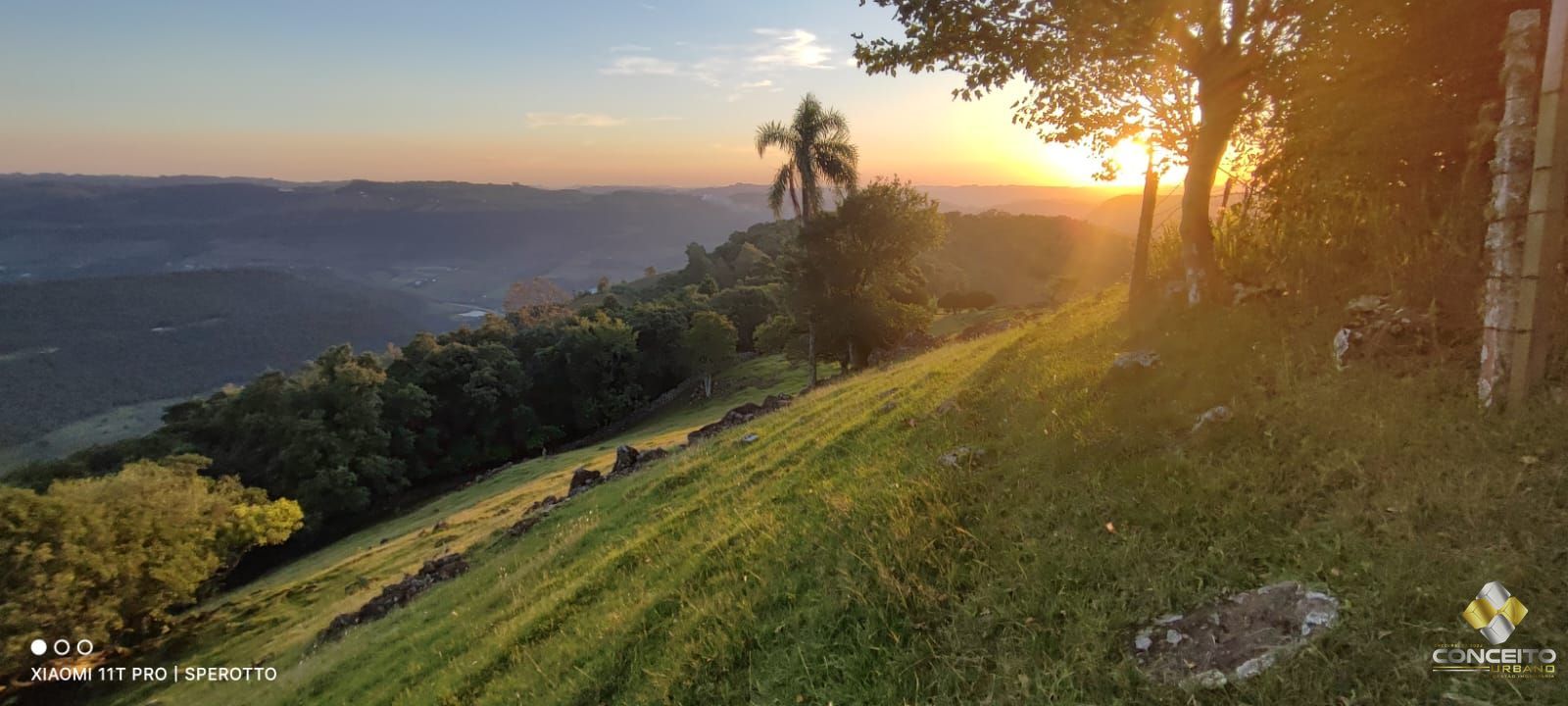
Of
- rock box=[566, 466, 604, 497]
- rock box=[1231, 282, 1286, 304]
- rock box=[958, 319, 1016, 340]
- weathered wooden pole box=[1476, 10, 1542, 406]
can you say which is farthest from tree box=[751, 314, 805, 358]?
weathered wooden pole box=[1476, 10, 1542, 406]

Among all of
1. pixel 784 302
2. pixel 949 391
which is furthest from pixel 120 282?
pixel 949 391

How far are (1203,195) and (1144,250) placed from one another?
1.74 meters

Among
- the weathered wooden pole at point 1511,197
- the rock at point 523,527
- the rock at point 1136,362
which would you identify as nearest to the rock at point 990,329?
the rock at point 1136,362

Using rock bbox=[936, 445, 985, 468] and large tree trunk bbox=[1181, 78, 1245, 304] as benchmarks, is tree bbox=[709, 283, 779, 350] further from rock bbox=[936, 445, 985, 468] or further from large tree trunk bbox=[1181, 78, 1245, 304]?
rock bbox=[936, 445, 985, 468]

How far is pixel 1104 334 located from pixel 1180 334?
2.16 meters

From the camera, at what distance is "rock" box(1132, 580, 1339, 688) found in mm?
3604

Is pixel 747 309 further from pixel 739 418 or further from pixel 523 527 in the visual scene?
pixel 523 527

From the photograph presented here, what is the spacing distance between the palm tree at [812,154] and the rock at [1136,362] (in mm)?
27221

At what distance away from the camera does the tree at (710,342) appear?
5525cm

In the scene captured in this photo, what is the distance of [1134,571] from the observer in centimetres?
452

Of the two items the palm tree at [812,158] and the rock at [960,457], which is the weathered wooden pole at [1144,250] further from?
the palm tree at [812,158]

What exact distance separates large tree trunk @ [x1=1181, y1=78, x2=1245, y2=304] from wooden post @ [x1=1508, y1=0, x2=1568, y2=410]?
13.8ft

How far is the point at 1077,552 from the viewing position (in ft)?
16.0

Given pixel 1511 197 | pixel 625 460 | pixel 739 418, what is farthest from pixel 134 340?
pixel 1511 197
